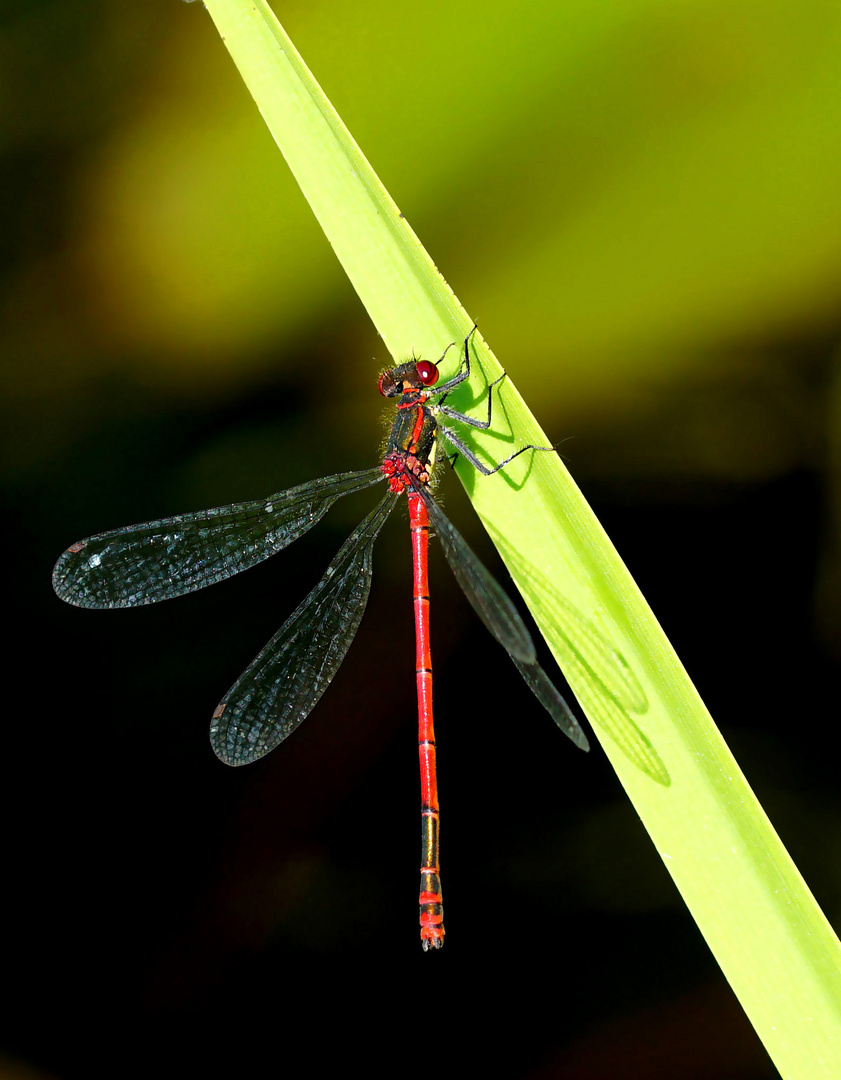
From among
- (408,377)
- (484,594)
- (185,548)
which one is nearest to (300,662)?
(185,548)

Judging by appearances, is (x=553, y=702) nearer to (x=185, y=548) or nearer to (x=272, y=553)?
(x=272, y=553)

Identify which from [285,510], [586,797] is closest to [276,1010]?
[586,797]

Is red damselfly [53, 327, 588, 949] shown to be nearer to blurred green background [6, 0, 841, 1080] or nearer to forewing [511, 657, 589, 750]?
blurred green background [6, 0, 841, 1080]

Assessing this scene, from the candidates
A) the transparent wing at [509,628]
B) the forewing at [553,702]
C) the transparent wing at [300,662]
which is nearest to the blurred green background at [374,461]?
the transparent wing at [300,662]

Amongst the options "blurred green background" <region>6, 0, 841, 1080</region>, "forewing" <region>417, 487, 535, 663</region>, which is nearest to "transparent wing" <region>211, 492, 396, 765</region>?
"blurred green background" <region>6, 0, 841, 1080</region>

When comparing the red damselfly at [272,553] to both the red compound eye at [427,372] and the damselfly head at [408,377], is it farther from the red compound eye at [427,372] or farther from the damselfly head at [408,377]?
the red compound eye at [427,372]

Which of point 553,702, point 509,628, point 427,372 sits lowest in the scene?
point 553,702
